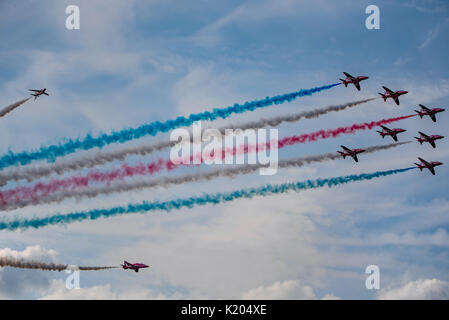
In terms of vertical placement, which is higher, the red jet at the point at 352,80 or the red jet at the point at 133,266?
the red jet at the point at 352,80

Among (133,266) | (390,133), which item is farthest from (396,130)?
(133,266)

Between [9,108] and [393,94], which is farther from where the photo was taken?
[393,94]

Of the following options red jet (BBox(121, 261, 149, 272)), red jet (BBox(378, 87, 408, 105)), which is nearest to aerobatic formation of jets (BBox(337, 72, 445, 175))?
red jet (BBox(378, 87, 408, 105))

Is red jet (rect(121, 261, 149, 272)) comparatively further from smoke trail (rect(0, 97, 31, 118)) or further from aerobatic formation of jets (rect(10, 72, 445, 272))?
smoke trail (rect(0, 97, 31, 118))

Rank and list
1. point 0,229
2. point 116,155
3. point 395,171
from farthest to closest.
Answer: point 395,171, point 116,155, point 0,229

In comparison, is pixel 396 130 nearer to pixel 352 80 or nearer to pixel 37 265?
pixel 352 80

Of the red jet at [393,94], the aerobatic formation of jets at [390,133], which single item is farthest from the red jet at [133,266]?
the red jet at [393,94]

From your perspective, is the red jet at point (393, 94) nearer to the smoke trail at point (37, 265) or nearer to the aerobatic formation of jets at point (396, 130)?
the aerobatic formation of jets at point (396, 130)

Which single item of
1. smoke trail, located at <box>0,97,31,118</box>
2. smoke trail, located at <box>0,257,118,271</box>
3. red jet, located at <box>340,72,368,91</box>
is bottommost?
smoke trail, located at <box>0,257,118,271</box>
